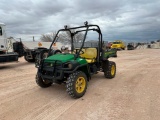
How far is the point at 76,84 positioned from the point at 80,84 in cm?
22

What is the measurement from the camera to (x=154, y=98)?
477 centimetres

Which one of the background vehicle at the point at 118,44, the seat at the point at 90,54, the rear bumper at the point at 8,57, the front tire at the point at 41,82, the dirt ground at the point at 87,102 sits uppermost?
the background vehicle at the point at 118,44

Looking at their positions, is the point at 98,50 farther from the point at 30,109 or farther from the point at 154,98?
the point at 30,109

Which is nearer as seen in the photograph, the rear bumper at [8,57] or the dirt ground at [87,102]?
the dirt ground at [87,102]

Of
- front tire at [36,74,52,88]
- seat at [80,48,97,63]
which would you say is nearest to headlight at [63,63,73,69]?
front tire at [36,74,52,88]

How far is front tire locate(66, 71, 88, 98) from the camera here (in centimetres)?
473

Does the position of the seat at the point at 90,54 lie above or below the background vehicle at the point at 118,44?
below

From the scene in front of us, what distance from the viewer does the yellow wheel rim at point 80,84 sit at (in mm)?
4975

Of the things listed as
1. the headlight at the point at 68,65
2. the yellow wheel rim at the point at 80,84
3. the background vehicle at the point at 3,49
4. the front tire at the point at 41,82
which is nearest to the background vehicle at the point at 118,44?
the background vehicle at the point at 3,49

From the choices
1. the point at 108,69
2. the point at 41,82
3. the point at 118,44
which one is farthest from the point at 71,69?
the point at 118,44

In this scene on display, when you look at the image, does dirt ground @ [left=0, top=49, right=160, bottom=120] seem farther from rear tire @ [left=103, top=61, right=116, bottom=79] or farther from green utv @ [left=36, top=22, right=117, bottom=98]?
rear tire @ [left=103, top=61, right=116, bottom=79]

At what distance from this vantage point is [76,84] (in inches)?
194

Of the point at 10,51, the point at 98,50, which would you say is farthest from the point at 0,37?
the point at 98,50

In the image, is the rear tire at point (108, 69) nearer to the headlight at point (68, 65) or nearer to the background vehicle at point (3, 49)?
the headlight at point (68, 65)
